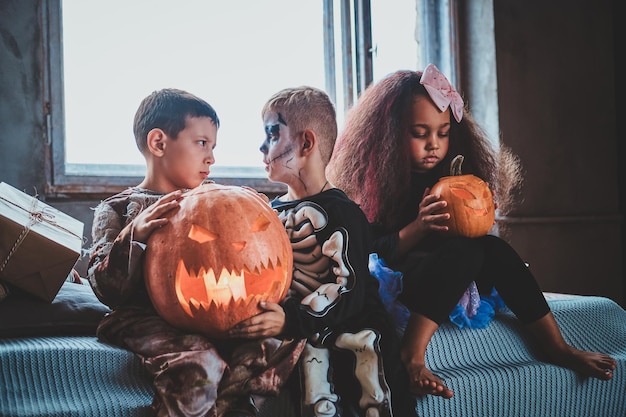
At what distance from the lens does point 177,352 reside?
1.37 m

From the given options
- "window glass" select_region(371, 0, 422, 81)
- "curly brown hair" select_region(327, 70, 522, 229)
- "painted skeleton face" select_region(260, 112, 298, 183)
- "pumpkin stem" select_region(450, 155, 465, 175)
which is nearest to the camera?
"painted skeleton face" select_region(260, 112, 298, 183)

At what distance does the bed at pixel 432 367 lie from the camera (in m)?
1.31

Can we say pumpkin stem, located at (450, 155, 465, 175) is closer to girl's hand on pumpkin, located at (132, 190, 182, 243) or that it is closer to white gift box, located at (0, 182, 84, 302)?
girl's hand on pumpkin, located at (132, 190, 182, 243)

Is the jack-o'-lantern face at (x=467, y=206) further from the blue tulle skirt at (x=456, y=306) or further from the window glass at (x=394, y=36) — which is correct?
the window glass at (x=394, y=36)

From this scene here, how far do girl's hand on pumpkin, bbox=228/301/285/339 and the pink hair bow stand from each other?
108 cm

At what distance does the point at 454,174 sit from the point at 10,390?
1.51 m

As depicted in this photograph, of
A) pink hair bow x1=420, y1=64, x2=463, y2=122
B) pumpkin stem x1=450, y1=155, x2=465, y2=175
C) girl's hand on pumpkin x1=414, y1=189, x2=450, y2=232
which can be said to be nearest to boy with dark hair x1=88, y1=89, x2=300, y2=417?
girl's hand on pumpkin x1=414, y1=189, x2=450, y2=232

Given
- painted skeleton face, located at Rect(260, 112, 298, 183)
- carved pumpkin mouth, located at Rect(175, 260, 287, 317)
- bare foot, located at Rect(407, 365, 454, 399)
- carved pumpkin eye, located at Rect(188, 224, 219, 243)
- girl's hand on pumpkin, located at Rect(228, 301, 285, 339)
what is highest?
painted skeleton face, located at Rect(260, 112, 298, 183)

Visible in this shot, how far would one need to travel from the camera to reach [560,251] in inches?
173

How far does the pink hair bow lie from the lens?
84.8 inches

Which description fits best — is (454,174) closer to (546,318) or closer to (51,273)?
(546,318)

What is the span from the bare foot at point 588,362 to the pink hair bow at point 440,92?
2.94 feet

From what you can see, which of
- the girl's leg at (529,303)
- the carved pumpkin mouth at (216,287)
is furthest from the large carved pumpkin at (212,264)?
the girl's leg at (529,303)

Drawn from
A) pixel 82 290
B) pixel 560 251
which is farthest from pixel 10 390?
pixel 560 251
